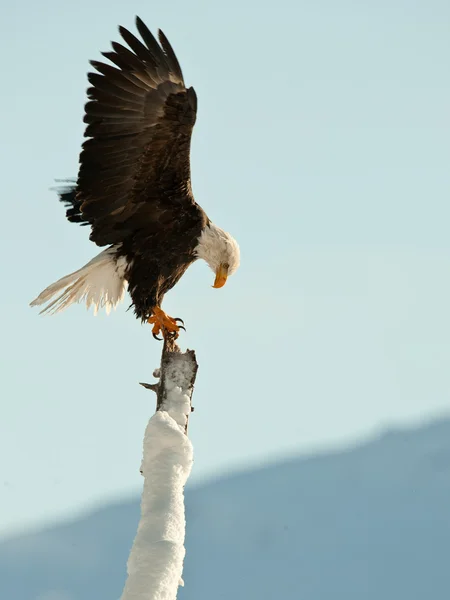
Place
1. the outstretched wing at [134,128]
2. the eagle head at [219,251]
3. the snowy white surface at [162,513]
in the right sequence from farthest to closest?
the eagle head at [219,251]
the outstretched wing at [134,128]
the snowy white surface at [162,513]

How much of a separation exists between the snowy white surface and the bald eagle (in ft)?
6.90

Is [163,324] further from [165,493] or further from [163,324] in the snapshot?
[165,493]

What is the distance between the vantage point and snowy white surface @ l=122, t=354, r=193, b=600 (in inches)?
143

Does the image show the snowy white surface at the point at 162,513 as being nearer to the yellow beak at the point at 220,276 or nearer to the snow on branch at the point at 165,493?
the snow on branch at the point at 165,493

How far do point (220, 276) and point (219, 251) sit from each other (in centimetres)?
20

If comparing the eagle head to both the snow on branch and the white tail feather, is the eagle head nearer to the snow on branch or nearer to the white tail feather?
the white tail feather

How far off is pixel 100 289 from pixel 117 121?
4.78 feet

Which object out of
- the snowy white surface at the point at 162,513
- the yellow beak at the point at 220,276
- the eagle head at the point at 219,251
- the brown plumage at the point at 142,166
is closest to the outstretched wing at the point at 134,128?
the brown plumage at the point at 142,166

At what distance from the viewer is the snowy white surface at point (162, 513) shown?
12.0ft

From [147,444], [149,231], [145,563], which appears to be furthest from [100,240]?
[145,563]

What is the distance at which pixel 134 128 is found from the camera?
622 centimetres

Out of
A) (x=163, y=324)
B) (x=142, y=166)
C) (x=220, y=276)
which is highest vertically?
(x=142, y=166)

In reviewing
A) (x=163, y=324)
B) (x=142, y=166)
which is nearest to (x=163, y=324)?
(x=163, y=324)

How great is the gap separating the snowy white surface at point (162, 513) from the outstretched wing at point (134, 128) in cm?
247
